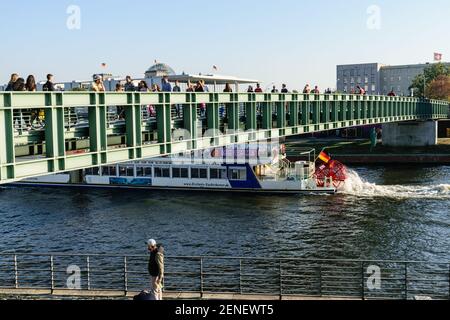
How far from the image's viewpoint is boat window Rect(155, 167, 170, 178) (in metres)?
55.3

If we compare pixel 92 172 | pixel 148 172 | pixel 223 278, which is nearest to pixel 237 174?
pixel 148 172

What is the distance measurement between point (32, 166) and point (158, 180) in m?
36.8

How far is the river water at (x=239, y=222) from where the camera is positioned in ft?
107

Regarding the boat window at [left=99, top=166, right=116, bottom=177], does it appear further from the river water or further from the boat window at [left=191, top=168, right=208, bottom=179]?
the boat window at [left=191, top=168, right=208, bottom=179]

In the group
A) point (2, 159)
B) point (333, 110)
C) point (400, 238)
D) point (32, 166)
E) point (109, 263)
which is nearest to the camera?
point (2, 159)

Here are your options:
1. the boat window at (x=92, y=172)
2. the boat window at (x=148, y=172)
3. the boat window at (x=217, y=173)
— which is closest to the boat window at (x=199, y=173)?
the boat window at (x=217, y=173)

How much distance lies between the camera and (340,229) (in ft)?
123

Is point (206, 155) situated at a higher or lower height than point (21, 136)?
lower

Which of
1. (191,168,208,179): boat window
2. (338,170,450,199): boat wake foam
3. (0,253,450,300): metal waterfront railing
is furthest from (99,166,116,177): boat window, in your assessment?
(0,253,450,300): metal waterfront railing

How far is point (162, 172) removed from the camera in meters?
55.5

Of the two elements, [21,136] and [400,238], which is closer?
[21,136]

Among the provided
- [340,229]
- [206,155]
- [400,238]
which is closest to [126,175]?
[206,155]

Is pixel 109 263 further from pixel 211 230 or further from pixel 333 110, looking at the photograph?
pixel 333 110

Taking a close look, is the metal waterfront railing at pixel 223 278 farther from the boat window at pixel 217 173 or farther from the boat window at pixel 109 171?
the boat window at pixel 109 171
